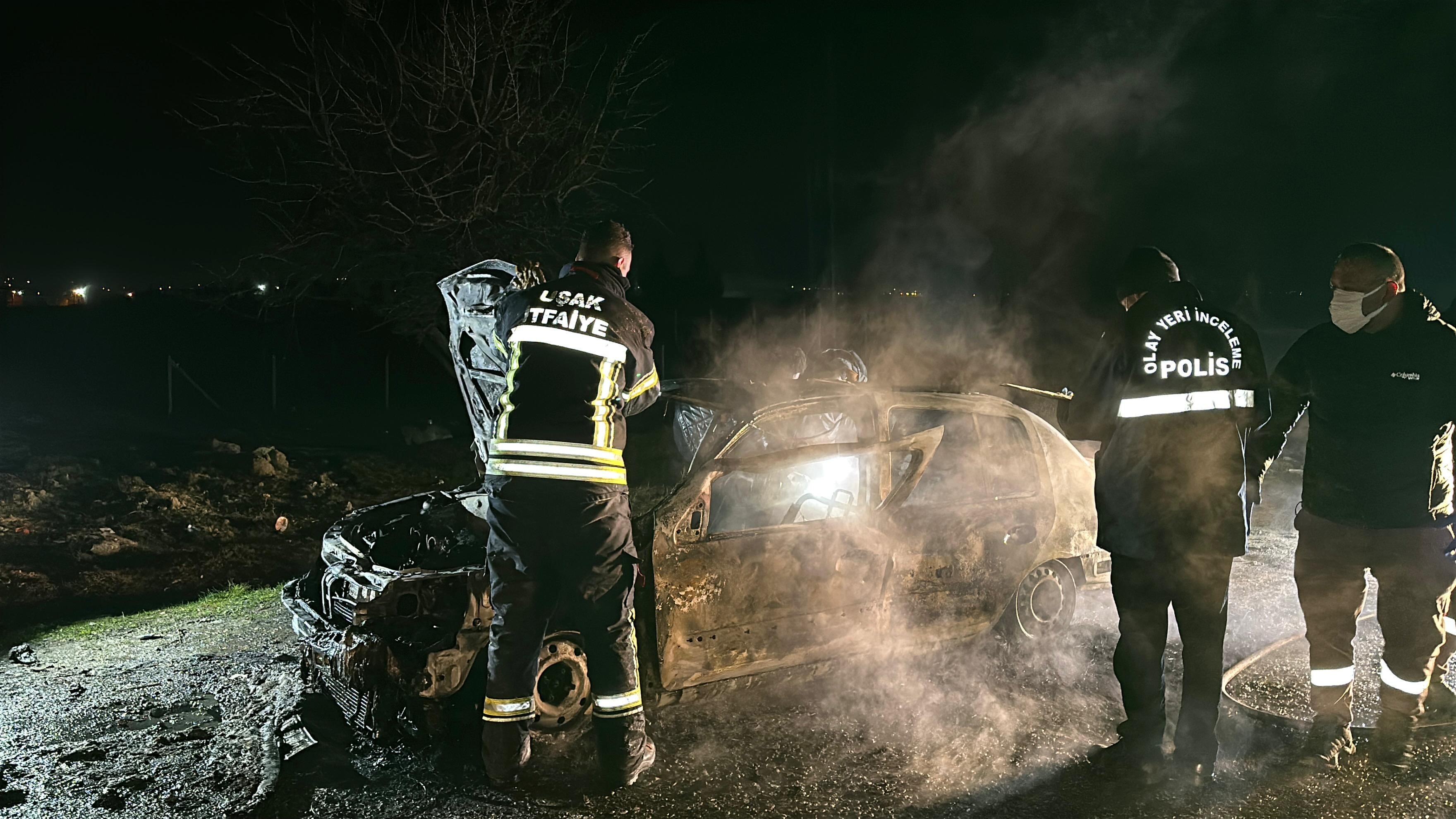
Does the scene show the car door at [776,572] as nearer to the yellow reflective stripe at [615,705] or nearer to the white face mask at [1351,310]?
the yellow reflective stripe at [615,705]

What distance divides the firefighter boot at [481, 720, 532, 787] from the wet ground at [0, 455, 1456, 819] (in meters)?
0.08

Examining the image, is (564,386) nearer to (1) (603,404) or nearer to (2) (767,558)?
(1) (603,404)

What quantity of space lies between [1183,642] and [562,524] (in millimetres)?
2553

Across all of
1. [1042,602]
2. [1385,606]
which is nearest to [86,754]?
[1042,602]

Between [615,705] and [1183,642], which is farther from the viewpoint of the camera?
[1183,642]

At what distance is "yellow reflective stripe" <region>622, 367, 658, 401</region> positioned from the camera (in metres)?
3.49

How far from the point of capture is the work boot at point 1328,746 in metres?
3.51

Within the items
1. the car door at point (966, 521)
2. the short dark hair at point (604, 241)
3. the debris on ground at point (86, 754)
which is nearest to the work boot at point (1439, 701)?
the car door at point (966, 521)

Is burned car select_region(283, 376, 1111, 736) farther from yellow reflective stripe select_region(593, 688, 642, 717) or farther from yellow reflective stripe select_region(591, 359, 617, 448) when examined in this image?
yellow reflective stripe select_region(591, 359, 617, 448)

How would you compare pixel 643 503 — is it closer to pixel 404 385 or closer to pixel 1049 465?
pixel 1049 465

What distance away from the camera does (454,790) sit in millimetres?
3314

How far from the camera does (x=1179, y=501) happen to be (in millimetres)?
3396

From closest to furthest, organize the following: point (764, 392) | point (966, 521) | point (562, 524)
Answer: point (562, 524), point (764, 392), point (966, 521)

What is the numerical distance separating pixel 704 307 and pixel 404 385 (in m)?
7.52
